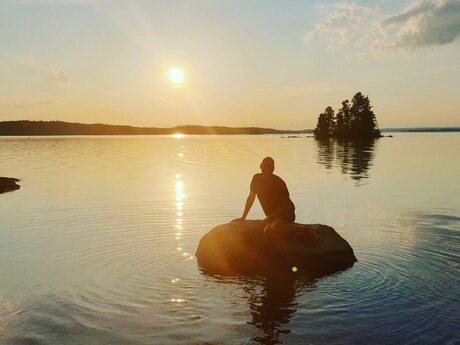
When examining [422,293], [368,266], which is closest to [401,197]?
[368,266]

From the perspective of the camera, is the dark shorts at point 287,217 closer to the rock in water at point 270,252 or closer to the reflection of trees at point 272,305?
the rock in water at point 270,252

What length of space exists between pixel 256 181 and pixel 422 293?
5.74 metres

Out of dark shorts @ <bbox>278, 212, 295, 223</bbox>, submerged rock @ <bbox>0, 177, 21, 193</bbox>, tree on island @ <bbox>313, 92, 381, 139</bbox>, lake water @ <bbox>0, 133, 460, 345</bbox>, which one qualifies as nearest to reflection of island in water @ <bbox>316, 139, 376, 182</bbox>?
lake water @ <bbox>0, 133, 460, 345</bbox>

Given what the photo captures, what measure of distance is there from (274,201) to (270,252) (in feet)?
5.25

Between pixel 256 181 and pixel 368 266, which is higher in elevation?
pixel 256 181

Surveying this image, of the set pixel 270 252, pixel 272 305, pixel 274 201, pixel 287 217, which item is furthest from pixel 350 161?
pixel 272 305

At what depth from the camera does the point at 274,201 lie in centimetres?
1467

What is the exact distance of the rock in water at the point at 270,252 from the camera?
1416 centimetres

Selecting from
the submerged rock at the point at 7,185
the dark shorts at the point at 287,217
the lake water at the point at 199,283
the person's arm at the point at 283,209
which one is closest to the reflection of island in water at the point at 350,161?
the lake water at the point at 199,283

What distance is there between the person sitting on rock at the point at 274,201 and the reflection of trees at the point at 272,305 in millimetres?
1607

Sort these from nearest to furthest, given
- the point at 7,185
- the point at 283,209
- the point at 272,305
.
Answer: the point at 272,305 < the point at 283,209 < the point at 7,185

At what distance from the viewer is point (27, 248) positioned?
17.2m

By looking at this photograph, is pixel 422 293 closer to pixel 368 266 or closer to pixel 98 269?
pixel 368 266

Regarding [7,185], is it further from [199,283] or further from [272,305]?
[272,305]
